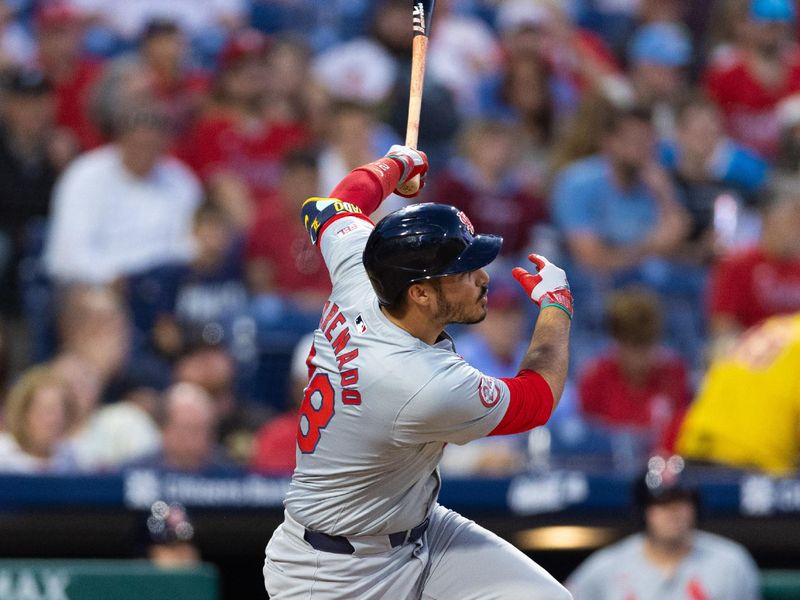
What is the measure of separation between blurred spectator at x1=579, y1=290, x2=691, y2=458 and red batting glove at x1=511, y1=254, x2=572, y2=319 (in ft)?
9.98

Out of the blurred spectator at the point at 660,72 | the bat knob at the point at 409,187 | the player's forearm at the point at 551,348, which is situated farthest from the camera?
the blurred spectator at the point at 660,72

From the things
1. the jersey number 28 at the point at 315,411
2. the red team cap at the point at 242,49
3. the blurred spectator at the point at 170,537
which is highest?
the red team cap at the point at 242,49

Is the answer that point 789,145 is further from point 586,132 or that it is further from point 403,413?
point 403,413

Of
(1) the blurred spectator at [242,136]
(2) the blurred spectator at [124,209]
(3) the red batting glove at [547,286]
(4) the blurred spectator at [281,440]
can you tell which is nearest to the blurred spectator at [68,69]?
(1) the blurred spectator at [242,136]

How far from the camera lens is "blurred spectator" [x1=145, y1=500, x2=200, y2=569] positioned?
16.2 ft

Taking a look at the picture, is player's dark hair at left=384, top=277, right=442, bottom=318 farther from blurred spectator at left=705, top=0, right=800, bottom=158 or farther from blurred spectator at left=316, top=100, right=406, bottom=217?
blurred spectator at left=705, top=0, right=800, bottom=158

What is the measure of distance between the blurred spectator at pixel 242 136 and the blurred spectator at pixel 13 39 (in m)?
1.21

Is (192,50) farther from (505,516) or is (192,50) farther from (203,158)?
(505,516)

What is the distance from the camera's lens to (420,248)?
3.12m

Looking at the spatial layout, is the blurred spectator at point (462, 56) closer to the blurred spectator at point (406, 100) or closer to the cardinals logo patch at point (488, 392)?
the blurred spectator at point (406, 100)

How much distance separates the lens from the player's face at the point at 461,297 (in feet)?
10.5

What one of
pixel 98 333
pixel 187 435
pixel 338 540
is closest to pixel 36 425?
pixel 187 435

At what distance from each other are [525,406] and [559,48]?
6138 mm

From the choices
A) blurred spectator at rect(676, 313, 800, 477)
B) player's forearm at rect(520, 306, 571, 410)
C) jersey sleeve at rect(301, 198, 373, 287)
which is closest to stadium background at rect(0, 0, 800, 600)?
blurred spectator at rect(676, 313, 800, 477)
